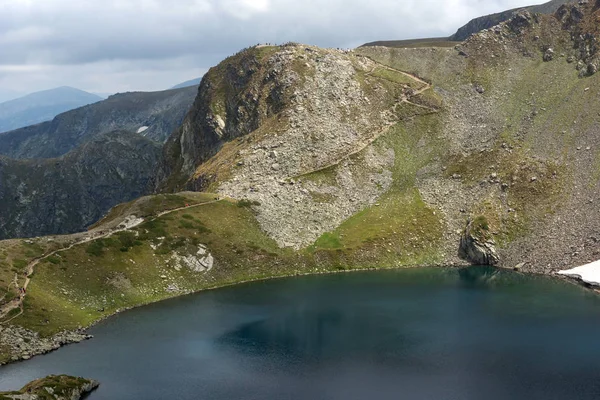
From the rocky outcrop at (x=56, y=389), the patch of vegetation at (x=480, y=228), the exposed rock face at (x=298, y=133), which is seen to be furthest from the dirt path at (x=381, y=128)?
the rocky outcrop at (x=56, y=389)

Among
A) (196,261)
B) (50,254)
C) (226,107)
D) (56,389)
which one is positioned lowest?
(56,389)

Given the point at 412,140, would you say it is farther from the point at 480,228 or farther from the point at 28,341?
the point at 28,341

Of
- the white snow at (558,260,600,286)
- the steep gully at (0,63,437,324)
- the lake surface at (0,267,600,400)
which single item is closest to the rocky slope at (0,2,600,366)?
the steep gully at (0,63,437,324)

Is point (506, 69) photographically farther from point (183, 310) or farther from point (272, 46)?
point (183, 310)

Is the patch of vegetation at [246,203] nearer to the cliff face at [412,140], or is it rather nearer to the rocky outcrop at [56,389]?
the cliff face at [412,140]

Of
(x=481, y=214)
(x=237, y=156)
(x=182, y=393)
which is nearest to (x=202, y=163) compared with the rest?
(x=237, y=156)

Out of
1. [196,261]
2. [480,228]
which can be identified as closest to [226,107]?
[196,261]
